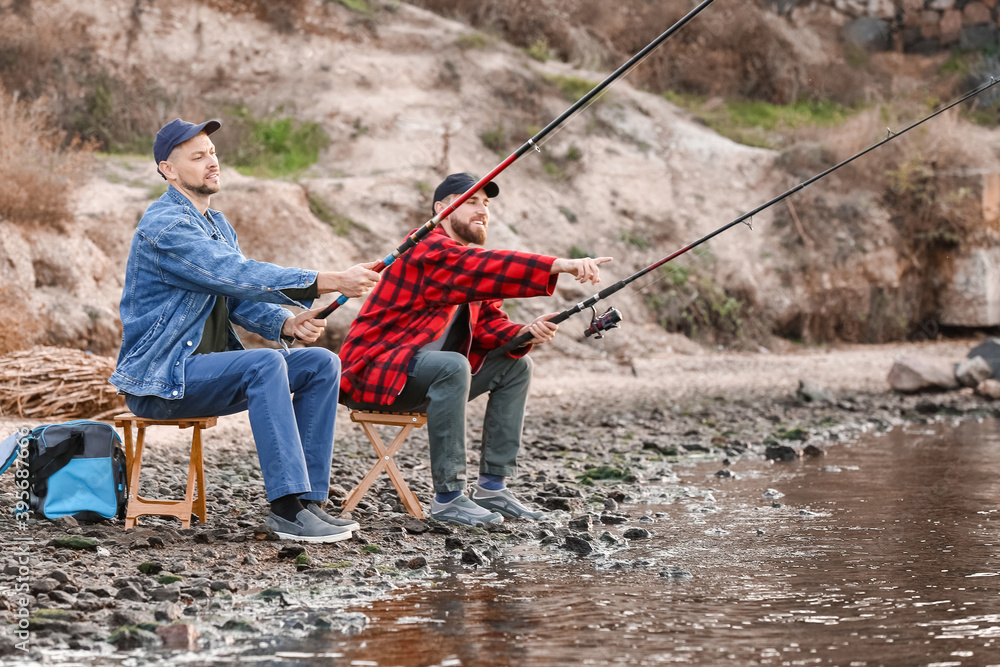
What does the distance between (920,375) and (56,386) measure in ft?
28.5

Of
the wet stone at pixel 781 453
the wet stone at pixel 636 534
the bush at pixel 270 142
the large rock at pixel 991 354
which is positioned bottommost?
the wet stone at pixel 781 453

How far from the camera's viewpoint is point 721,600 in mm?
2988

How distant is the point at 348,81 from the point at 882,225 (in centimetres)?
880

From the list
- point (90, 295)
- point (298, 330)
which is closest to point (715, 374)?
point (90, 295)

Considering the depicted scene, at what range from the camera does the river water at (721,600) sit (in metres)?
2.49

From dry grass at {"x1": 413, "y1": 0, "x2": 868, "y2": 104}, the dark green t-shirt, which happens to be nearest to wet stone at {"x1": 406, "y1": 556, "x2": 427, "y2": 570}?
the dark green t-shirt

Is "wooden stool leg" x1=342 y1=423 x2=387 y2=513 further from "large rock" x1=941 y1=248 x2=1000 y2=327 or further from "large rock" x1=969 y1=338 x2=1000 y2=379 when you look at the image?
"large rock" x1=941 y1=248 x2=1000 y2=327

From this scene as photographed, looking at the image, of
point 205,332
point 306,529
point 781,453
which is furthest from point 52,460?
point 781,453

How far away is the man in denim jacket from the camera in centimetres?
354

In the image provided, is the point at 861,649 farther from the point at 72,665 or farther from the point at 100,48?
the point at 100,48

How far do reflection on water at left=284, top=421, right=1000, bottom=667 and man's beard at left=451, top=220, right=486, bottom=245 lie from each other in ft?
4.88

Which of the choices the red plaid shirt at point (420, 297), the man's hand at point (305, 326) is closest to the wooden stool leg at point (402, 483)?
the red plaid shirt at point (420, 297)

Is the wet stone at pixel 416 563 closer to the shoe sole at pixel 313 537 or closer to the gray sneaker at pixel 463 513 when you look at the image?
the shoe sole at pixel 313 537

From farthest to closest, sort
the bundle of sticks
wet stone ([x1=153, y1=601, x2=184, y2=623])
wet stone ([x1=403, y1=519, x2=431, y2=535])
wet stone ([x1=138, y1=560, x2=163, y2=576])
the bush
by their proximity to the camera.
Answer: the bush → the bundle of sticks → wet stone ([x1=403, y1=519, x2=431, y2=535]) → wet stone ([x1=138, y1=560, x2=163, y2=576]) → wet stone ([x1=153, y1=601, x2=184, y2=623])
